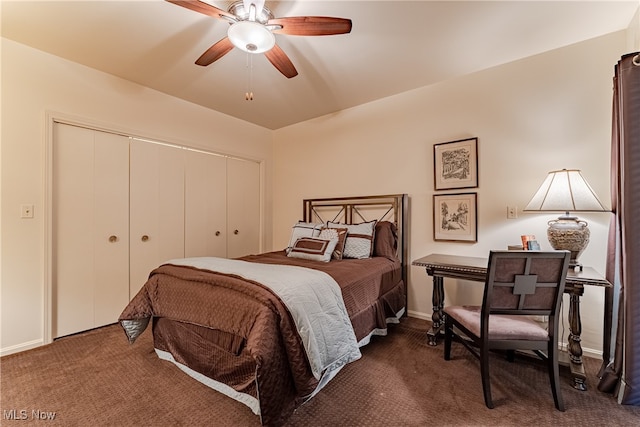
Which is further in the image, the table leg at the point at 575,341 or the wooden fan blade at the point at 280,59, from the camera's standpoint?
the wooden fan blade at the point at 280,59

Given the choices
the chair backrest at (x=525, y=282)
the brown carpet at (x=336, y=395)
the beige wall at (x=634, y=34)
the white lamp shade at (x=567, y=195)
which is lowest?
the brown carpet at (x=336, y=395)

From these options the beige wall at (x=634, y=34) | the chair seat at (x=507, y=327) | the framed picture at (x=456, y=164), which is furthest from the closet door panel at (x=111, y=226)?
the beige wall at (x=634, y=34)

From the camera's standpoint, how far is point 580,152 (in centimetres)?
225

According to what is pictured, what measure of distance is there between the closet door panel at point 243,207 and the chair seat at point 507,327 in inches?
120

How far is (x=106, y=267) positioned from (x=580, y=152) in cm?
448

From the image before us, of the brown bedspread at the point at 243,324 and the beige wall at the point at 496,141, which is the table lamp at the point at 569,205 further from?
the brown bedspread at the point at 243,324

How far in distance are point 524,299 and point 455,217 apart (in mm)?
1304

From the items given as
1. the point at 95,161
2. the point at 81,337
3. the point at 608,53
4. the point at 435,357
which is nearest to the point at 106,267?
the point at 81,337

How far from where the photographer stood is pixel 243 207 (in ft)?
13.6

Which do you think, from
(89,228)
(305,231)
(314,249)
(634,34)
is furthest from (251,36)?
(634,34)

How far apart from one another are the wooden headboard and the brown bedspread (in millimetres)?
663

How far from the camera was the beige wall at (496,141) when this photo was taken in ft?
7.19

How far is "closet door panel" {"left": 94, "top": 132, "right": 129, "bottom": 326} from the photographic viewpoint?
109 inches

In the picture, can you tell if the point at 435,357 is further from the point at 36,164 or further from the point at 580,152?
the point at 36,164
